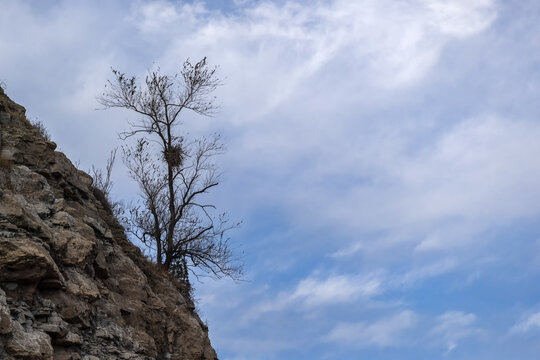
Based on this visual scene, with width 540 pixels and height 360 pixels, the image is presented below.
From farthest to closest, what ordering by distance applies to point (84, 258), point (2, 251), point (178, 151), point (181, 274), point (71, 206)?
point (178, 151)
point (181, 274)
point (71, 206)
point (84, 258)
point (2, 251)

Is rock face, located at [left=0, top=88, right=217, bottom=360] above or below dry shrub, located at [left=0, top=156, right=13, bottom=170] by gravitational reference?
below

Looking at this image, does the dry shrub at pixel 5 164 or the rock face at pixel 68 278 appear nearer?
the rock face at pixel 68 278

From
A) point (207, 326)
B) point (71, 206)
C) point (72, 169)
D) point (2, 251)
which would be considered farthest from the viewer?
point (207, 326)

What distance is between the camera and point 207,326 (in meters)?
20.9

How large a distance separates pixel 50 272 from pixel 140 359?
3.84 metres

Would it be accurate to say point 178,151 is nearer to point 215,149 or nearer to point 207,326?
point 215,149

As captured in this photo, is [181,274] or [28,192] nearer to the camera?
[28,192]

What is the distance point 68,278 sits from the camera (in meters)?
13.2

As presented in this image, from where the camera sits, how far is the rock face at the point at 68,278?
447 inches

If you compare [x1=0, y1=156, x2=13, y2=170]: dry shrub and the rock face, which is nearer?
the rock face

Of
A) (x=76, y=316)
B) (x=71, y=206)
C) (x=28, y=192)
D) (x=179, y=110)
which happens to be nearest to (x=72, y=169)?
(x=71, y=206)

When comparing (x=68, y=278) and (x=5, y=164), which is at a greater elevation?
(x=5, y=164)

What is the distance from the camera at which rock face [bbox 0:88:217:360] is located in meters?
11.4

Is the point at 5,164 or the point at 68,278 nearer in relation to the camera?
the point at 68,278
